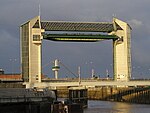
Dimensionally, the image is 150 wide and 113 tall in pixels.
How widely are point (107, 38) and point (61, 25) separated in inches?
380

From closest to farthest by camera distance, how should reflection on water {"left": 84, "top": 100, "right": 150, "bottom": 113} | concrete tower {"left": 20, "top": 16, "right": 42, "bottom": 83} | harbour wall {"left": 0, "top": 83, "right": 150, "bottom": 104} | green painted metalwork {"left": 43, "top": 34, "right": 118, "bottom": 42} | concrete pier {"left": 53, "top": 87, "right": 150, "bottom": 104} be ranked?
reflection on water {"left": 84, "top": 100, "right": 150, "bottom": 113}, green painted metalwork {"left": 43, "top": 34, "right": 118, "bottom": 42}, concrete tower {"left": 20, "top": 16, "right": 42, "bottom": 83}, harbour wall {"left": 0, "top": 83, "right": 150, "bottom": 104}, concrete pier {"left": 53, "top": 87, "right": 150, "bottom": 104}

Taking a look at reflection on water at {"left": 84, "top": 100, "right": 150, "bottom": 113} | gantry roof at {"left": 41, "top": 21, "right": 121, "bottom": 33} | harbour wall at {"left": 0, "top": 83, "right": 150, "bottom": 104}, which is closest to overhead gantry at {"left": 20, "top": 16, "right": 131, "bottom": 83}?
gantry roof at {"left": 41, "top": 21, "right": 121, "bottom": 33}

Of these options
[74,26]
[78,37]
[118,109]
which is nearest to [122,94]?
[74,26]

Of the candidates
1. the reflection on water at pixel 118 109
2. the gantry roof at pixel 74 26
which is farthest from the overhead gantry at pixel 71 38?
the reflection on water at pixel 118 109

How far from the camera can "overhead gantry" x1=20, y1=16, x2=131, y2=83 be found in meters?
101

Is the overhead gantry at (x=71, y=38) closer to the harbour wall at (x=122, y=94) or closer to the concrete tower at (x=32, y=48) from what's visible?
the concrete tower at (x=32, y=48)

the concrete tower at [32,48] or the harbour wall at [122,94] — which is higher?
the concrete tower at [32,48]

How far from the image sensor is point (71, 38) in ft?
330

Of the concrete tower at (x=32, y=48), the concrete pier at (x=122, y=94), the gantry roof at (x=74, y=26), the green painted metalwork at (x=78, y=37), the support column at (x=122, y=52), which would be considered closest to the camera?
the green painted metalwork at (x=78, y=37)

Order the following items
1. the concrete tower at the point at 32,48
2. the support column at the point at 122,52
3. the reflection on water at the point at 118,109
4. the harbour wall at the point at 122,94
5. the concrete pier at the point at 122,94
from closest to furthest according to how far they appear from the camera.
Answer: the reflection on water at the point at 118,109 < the concrete tower at the point at 32,48 < the support column at the point at 122,52 < the harbour wall at the point at 122,94 < the concrete pier at the point at 122,94

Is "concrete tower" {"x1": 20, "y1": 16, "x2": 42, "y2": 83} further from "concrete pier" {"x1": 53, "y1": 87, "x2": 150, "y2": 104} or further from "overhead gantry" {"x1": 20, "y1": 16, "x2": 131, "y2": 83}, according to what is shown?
"concrete pier" {"x1": 53, "y1": 87, "x2": 150, "y2": 104}

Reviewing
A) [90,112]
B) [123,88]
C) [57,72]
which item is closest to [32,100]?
[90,112]

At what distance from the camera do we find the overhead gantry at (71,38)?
10138 centimetres

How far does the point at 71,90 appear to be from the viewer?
9712cm
